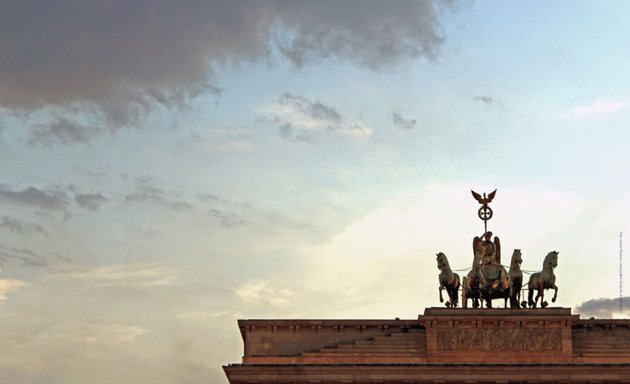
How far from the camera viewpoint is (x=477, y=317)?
401 feet

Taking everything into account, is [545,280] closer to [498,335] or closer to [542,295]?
[542,295]

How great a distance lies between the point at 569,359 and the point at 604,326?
10.1 ft

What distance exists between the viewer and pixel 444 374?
121 metres

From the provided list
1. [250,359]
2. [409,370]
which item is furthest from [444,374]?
[250,359]

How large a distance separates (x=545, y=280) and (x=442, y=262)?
17.2ft

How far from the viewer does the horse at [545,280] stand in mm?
123625

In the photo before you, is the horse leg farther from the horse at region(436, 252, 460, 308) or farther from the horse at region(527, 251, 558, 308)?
the horse at region(436, 252, 460, 308)

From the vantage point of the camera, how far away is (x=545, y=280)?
4867 inches

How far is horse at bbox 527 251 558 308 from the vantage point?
124m

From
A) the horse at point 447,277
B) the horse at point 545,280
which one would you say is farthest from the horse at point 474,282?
the horse at point 545,280

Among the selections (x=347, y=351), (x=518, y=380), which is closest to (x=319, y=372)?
(x=347, y=351)

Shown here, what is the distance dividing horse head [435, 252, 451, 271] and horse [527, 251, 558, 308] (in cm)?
445

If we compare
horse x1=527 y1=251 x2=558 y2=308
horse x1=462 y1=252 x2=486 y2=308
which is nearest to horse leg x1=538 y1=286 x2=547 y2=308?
horse x1=527 y1=251 x2=558 y2=308

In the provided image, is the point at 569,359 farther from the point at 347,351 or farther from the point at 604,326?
the point at 347,351
